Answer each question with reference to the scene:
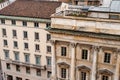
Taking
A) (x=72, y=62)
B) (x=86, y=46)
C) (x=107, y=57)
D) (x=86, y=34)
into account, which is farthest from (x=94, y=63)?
(x=86, y=34)

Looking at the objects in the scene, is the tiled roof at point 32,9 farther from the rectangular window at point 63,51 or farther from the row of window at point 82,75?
the row of window at point 82,75

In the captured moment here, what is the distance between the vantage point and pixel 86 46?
39656mm

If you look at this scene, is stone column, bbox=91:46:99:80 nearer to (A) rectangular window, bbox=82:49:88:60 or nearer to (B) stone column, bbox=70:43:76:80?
(A) rectangular window, bbox=82:49:88:60

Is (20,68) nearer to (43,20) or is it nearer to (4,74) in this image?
(4,74)

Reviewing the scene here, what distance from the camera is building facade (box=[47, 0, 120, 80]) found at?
3750 centimetres

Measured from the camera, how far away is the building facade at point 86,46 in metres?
37.5

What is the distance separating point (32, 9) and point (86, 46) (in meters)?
22.0

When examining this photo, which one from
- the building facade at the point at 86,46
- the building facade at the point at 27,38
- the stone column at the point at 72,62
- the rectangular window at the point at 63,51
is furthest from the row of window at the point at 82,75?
the building facade at the point at 27,38

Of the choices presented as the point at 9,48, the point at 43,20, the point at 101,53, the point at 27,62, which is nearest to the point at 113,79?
the point at 101,53

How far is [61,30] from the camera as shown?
132 ft

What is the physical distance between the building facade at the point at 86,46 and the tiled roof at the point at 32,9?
41.0 feet

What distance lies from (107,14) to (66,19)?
929 cm

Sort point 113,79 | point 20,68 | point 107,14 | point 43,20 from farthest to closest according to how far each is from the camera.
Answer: point 20,68
point 43,20
point 107,14
point 113,79

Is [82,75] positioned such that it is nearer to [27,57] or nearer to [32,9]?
[27,57]
